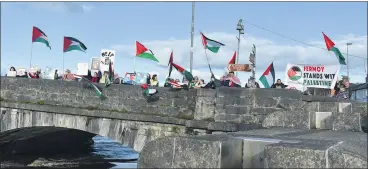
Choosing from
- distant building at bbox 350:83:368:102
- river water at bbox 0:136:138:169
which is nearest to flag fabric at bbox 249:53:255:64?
river water at bbox 0:136:138:169

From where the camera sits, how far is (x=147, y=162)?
3.26 m

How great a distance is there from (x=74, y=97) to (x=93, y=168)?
6.36m

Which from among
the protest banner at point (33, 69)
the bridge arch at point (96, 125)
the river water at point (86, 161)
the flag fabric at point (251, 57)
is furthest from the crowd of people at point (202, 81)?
the river water at point (86, 161)

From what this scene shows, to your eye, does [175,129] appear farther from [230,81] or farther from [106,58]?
[106,58]

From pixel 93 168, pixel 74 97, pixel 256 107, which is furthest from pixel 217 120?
pixel 93 168

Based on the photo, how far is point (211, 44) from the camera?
13969 mm

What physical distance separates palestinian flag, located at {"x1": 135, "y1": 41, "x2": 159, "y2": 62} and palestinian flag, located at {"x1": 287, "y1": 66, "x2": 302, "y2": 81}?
176 inches

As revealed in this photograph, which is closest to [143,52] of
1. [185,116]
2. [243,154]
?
[185,116]

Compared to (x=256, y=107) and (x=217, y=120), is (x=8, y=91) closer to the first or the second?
(x=217, y=120)

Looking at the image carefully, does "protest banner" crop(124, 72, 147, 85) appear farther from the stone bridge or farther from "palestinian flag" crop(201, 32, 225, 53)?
"palestinian flag" crop(201, 32, 225, 53)

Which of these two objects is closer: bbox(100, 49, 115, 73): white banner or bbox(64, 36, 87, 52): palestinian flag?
bbox(100, 49, 115, 73): white banner

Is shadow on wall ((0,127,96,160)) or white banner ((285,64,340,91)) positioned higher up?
white banner ((285,64,340,91))

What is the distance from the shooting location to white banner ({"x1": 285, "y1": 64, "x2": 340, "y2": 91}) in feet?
41.7

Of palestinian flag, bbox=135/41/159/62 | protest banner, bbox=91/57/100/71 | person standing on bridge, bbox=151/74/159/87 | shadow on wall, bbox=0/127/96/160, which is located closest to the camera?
person standing on bridge, bbox=151/74/159/87
